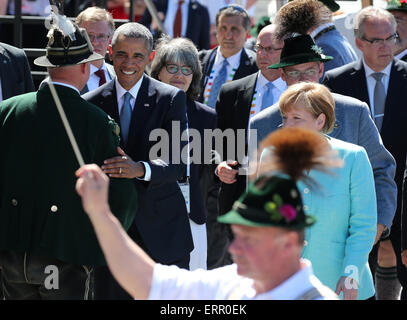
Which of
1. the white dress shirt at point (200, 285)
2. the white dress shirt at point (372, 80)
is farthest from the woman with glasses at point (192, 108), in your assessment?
the white dress shirt at point (200, 285)

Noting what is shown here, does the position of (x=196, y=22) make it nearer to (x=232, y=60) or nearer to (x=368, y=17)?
(x=232, y=60)

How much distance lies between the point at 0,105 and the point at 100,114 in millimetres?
542

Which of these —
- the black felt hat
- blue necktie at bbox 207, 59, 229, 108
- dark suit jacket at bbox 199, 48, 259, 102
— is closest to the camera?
the black felt hat

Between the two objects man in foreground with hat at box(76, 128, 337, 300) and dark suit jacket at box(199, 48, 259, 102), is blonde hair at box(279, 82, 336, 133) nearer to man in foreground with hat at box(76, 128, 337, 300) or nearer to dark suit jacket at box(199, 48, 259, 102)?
man in foreground with hat at box(76, 128, 337, 300)

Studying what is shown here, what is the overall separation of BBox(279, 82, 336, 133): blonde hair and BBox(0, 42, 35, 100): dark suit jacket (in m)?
2.46

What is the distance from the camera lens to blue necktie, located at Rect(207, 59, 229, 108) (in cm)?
778

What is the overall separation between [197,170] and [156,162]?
57.5 inches

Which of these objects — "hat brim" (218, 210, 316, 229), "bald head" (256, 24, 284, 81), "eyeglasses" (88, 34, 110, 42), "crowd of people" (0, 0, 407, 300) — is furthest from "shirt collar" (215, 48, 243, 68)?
"hat brim" (218, 210, 316, 229)

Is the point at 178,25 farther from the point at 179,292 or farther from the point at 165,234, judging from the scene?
the point at 179,292

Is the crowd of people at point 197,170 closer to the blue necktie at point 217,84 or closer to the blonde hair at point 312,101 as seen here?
the blonde hair at point 312,101

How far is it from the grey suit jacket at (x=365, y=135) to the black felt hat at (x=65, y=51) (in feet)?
3.99

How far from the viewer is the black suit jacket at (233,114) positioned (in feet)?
20.7

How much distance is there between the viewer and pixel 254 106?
650 centimetres

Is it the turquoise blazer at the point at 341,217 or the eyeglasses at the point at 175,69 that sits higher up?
the eyeglasses at the point at 175,69
